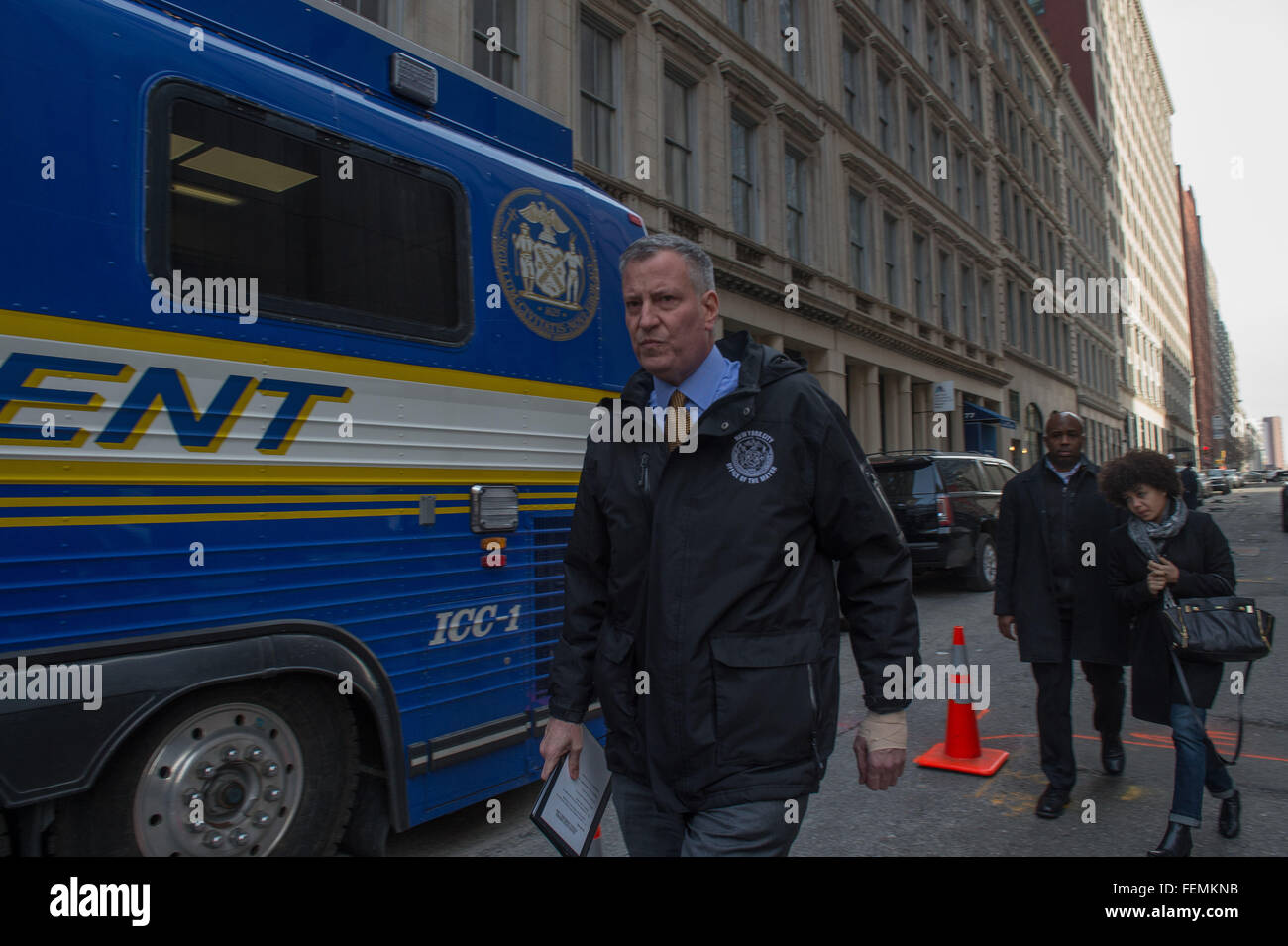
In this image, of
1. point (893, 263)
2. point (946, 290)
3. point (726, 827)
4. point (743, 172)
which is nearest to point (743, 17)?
point (743, 172)

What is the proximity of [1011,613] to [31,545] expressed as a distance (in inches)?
173

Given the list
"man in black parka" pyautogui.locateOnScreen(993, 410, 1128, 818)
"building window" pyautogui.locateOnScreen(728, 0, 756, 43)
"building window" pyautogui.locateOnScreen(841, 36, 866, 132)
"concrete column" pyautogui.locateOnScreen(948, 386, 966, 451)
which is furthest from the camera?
"concrete column" pyautogui.locateOnScreen(948, 386, 966, 451)

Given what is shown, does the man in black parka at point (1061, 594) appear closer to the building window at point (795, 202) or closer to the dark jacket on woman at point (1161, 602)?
the dark jacket on woman at point (1161, 602)

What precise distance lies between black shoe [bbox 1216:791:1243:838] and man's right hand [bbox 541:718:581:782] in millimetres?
3317

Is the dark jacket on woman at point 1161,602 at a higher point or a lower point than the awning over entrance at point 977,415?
lower

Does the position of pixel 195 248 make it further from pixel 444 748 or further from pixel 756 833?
pixel 756 833

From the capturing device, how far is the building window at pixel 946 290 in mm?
27484

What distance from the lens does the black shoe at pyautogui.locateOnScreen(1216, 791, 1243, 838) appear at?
3.83 m

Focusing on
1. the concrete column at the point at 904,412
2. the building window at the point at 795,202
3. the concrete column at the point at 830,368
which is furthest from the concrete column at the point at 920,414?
the building window at the point at 795,202

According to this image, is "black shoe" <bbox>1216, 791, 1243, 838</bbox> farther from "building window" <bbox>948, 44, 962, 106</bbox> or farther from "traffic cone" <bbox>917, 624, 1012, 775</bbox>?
"building window" <bbox>948, 44, 962, 106</bbox>

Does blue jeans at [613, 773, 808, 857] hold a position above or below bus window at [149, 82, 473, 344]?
below

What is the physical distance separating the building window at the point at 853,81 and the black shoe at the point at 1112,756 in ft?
64.5

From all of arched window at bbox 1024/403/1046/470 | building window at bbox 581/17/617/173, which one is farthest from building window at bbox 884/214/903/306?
arched window at bbox 1024/403/1046/470
